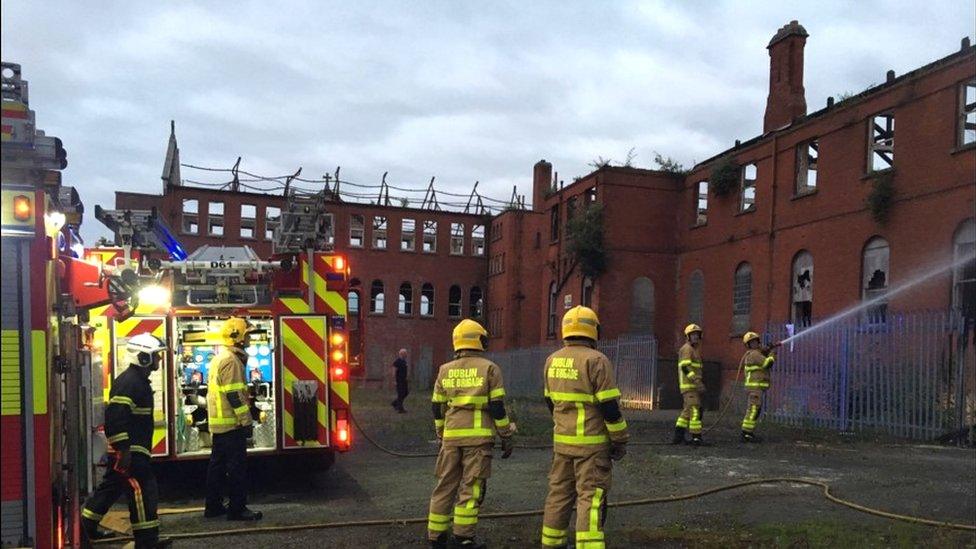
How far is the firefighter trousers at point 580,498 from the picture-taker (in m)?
5.27

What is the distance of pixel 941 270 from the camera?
1630 cm

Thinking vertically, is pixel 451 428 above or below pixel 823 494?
above

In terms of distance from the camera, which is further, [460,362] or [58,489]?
[460,362]

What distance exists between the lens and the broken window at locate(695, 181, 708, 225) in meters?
26.3

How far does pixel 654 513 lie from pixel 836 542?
1.60m

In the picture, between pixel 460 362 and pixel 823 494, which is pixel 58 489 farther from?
pixel 823 494

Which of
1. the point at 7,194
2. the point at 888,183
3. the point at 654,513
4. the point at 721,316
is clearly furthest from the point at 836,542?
the point at 721,316

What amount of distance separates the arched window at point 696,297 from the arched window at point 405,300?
17.9m

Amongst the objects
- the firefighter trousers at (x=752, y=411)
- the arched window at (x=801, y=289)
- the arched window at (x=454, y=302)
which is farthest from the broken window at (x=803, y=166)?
the arched window at (x=454, y=302)

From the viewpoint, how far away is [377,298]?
40.7 m

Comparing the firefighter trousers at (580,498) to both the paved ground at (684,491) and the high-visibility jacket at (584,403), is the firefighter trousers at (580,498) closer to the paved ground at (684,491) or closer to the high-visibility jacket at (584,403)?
the high-visibility jacket at (584,403)

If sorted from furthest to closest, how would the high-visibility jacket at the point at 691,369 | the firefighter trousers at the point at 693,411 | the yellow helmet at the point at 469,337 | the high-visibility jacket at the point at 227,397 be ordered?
1. the firefighter trousers at the point at 693,411
2. the high-visibility jacket at the point at 691,369
3. the high-visibility jacket at the point at 227,397
4. the yellow helmet at the point at 469,337

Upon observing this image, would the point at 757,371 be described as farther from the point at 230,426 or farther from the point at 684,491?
the point at 230,426

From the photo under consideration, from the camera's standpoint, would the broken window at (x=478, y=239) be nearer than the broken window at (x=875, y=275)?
No
